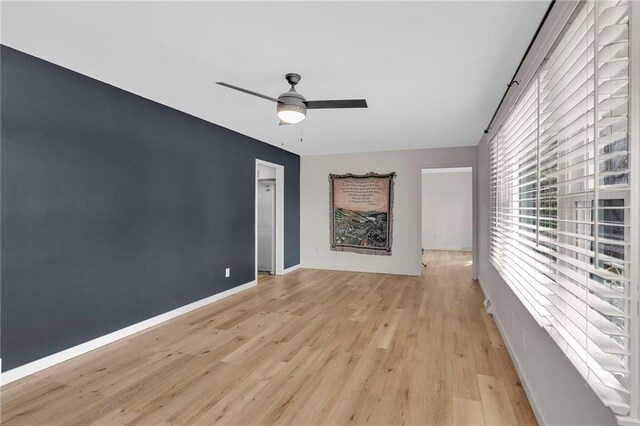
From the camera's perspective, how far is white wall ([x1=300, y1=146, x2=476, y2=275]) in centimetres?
602

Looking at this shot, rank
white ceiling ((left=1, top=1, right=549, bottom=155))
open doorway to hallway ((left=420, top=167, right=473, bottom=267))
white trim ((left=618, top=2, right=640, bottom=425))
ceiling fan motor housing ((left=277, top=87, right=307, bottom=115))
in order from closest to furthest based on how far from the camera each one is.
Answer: white trim ((left=618, top=2, right=640, bottom=425)) → white ceiling ((left=1, top=1, right=549, bottom=155)) → ceiling fan motor housing ((left=277, top=87, right=307, bottom=115)) → open doorway to hallway ((left=420, top=167, right=473, bottom=267))

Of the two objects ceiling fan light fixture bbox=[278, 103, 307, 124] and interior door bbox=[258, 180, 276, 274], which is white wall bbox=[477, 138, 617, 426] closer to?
ceiling fan light fixture bbox=[278, 103, 307, 124]

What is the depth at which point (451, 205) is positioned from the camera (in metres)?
9.63

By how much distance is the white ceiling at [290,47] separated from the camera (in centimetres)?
187

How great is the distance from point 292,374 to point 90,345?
1.85m

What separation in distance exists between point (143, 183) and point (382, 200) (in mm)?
4179

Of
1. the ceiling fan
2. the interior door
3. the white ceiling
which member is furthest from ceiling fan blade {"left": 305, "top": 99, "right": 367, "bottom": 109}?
the interior door

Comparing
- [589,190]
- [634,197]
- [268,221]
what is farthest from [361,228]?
[634,197]

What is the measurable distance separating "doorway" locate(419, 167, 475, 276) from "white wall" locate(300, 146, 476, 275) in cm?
339

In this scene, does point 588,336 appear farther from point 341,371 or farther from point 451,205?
point 451,205

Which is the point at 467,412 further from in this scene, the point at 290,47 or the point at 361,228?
the point at 361,228

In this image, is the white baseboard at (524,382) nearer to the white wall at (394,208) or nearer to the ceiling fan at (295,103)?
Result: the ceiling fan at (295,103)

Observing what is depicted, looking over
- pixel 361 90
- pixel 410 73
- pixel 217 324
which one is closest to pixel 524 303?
pixel 410 73

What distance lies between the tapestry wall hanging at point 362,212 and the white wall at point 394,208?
12cm
